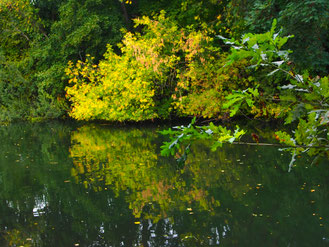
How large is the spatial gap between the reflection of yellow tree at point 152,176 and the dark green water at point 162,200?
0.7 inches

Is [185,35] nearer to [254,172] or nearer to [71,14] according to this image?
[71,14]

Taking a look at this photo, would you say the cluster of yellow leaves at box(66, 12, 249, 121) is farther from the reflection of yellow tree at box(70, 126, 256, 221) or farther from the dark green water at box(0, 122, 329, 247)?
the dark green water at box(0, 122, 329, 247)

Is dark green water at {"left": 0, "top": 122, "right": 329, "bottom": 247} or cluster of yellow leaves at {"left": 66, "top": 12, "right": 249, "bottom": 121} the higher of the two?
cluster of yellow leaves at {"left": 66, "top": 12, "right": 249, "bottom": 121}

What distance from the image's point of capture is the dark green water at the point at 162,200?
512 centimetres

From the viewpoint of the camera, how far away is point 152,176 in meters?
8.20

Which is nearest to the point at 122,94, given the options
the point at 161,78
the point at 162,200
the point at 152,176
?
the point at 161,78

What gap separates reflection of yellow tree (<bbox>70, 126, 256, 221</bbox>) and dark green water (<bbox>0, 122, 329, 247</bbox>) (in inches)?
0.7

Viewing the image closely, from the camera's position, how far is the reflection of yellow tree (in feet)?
21.0

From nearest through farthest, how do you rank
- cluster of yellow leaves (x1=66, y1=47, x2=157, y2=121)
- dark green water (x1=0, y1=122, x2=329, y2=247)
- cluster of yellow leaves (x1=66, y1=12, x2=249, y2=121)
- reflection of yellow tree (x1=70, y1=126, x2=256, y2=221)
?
dark green water (x1=0, y1=122, x2=329, y2=247)
reflection of yellow tree (x1=70, y1=126, x2=256, y2=221)
cluster of yellow leaves (x1=66, y1=12, x2=249, y2=121)
cluster of yellow leaves (x1=66, y1=47, x2=157, y2=121)

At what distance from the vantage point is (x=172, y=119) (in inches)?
697

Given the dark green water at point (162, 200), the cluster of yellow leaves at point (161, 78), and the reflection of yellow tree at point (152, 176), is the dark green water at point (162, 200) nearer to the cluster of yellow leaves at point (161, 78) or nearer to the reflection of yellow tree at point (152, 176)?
the reflection of yellow tree at point (152, 176)

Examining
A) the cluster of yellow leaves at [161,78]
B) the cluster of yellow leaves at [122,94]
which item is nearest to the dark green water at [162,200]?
the cluster of yellow leaves at [161,78]

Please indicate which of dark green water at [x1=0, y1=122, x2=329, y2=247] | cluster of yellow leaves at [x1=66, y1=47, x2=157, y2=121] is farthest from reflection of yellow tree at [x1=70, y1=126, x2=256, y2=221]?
cluster of yellow leaves at [x1=66, y1=47, x2=157, y2=121]

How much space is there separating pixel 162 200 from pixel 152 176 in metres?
1.66
